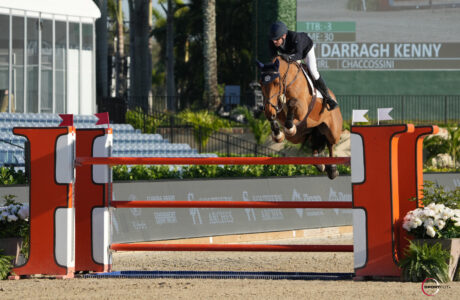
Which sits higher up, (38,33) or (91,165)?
(38,33)

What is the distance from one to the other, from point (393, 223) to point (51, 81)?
18.3 m

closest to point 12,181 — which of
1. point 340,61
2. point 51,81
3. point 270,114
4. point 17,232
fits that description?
point 17,232

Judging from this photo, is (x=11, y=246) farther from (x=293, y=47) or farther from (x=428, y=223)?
(x=428, y=223)

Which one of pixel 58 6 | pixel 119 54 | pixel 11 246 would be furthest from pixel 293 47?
pixel 119 54

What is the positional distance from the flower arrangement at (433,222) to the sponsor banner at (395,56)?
24.2 metres

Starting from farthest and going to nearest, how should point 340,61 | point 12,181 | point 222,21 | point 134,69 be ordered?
point 222,21, point 134,69, point 340,61, point 12,181

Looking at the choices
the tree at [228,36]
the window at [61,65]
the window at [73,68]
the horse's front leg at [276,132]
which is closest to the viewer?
the horse's front leg at [276,132]

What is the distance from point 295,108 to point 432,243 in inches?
83.7

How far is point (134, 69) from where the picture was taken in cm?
3594

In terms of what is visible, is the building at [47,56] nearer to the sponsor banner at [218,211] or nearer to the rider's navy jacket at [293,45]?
the sponsor banner at [218,211]

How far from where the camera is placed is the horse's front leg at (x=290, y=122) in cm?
884

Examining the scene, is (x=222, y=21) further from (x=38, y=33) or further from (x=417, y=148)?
(x=417, y=148)

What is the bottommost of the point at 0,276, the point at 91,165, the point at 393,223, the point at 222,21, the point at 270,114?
the point at 0,276

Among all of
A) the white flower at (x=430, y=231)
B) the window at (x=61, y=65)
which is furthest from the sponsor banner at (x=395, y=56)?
the white flower at (x=430, y=231)
